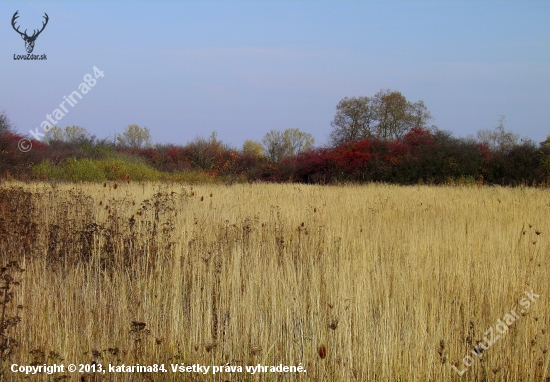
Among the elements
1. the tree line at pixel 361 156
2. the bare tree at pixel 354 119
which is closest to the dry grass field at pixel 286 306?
the tree line at pixel 361 156

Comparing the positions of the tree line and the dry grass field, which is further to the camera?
the tree line

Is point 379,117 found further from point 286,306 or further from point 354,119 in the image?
point 286,306

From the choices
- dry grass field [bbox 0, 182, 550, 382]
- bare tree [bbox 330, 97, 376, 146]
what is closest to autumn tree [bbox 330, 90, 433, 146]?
bare tree [bbox 330, 97, 376, 146]

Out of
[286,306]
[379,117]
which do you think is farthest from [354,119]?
[286,306]

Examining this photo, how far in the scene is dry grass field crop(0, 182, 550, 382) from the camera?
2.96 meters

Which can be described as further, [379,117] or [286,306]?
[379,117]

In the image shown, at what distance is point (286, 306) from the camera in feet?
11.7

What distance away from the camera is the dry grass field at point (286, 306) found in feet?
9.73

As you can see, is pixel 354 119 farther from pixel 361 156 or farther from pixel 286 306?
pixel 286 306

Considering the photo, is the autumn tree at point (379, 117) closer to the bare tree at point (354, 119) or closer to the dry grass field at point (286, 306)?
the bare tree at point (354, 119)

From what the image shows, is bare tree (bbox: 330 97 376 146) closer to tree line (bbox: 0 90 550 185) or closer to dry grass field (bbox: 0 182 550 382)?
tree line (bbox: 0 90 550 185)

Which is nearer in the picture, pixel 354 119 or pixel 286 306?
pixel 286 306

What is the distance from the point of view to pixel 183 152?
34938 millimetres

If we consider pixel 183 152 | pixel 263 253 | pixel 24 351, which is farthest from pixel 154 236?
pixel 183 152
